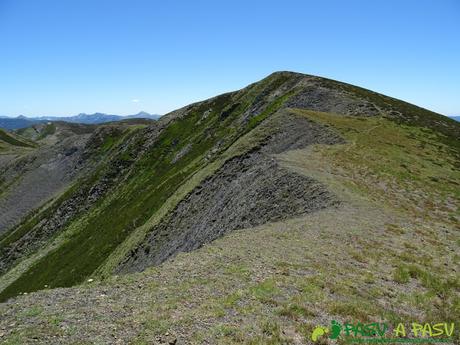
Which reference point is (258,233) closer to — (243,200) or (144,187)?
(243,200)

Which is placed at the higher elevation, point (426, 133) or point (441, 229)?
point (426, 133)

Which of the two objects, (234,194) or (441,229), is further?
(234,194)

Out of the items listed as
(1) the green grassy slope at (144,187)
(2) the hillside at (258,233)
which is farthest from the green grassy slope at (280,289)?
(1) the green grassy slope at (144,187)

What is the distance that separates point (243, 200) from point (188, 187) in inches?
724

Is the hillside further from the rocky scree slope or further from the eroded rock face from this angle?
the rocky scree slope

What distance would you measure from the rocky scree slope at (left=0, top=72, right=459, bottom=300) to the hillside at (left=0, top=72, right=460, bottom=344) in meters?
0.37

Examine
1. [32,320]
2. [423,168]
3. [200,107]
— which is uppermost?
[200,107]

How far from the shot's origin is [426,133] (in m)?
66.6

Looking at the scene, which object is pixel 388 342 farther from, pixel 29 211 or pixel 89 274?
pixel 29 211

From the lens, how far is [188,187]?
5694cm

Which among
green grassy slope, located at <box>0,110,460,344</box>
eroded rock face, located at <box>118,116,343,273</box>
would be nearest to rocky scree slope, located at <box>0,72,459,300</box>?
eroded rock face, located at <box>118,116,343,273</box>

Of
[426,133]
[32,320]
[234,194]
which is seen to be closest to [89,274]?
[234,194]

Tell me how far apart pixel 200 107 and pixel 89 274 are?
254 ft

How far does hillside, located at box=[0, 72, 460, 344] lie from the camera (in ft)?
48.8
